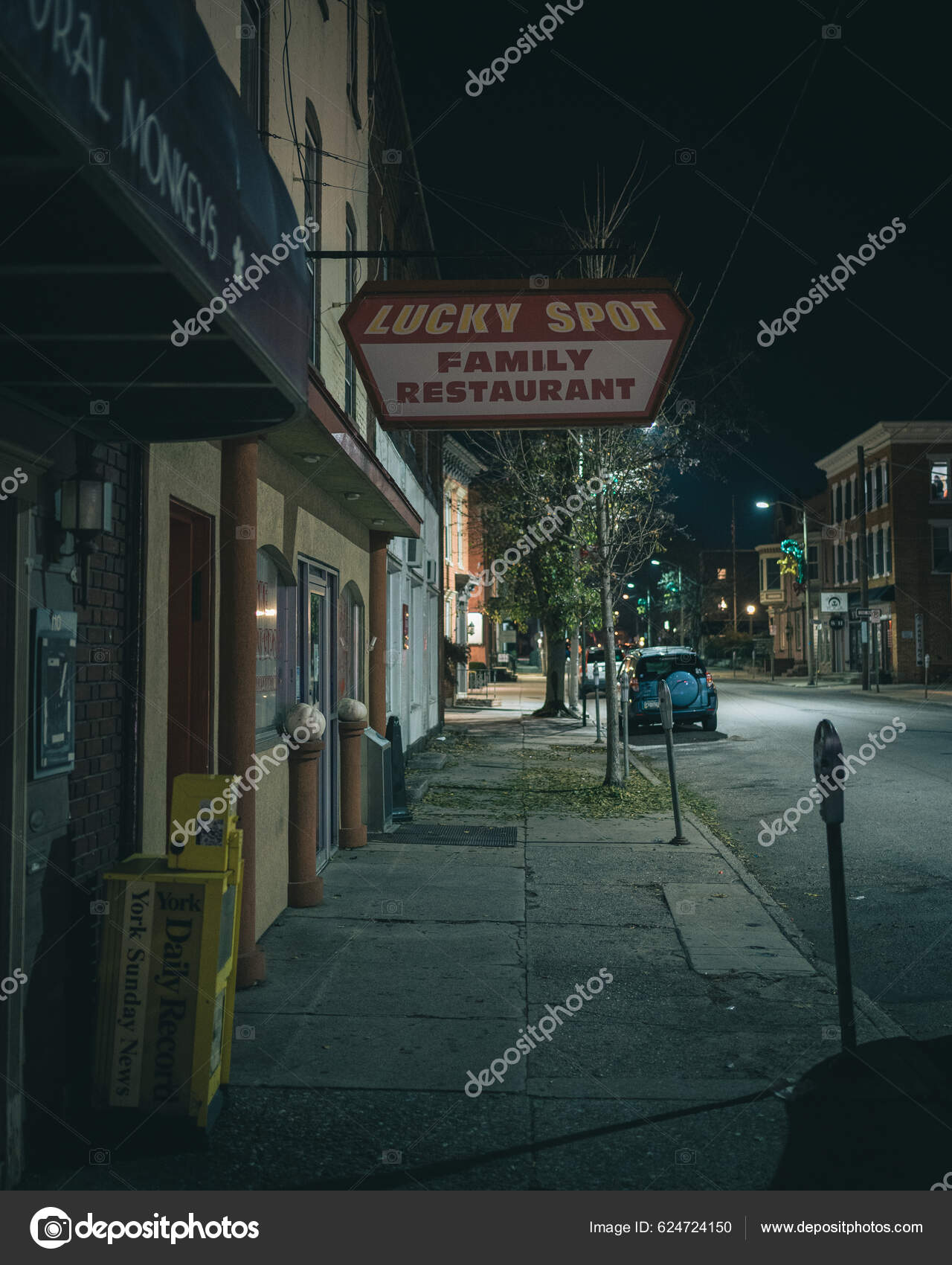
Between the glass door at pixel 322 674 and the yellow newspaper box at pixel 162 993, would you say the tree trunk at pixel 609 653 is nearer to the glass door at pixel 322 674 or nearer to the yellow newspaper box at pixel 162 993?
the glass door at pixel 322 674

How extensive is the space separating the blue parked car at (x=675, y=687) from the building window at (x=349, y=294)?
39.7 ft

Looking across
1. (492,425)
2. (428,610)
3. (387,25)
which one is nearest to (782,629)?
(428,610)

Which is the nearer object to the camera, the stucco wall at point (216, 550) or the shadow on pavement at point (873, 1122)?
the shadow on pavement at point (873, 1122)

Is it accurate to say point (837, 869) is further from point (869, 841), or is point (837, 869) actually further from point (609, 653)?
point (609, 653)

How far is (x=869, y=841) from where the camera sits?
33.1ft

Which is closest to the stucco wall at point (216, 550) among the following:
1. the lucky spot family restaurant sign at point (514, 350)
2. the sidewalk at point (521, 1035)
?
the sidewalk at point (521, 1035)

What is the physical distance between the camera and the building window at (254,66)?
6844 millimetres

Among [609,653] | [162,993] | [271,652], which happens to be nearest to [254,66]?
[271,652]

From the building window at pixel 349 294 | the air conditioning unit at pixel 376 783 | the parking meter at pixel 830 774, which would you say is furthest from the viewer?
the air conditioning unit at pixel 376 783

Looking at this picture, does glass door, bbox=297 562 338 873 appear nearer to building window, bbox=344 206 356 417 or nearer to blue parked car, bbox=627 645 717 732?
building window, bbox=344 206 356 417

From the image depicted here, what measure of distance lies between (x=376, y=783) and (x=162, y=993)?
654cm

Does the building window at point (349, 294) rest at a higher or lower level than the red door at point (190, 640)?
higher

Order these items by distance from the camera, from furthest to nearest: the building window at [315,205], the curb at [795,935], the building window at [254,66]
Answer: the building window at [315,205] → the building window at [254,66] → the curb at [795,935]

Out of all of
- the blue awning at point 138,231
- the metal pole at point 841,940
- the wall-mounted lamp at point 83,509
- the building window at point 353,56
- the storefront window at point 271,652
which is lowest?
the metal pole at point 841,940
